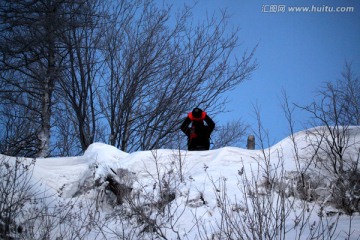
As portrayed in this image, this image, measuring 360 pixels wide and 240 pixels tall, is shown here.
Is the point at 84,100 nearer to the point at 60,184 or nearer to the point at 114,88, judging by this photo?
the point at 114,88

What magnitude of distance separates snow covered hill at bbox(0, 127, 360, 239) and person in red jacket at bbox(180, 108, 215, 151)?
0.58 m

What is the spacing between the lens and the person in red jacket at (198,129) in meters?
6.05

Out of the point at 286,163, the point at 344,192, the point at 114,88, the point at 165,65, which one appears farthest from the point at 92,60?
the point at 344,192

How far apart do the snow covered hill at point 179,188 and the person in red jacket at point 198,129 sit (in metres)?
0.58

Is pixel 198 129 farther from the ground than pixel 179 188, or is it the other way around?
pixel 198 129

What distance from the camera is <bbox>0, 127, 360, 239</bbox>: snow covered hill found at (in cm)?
327

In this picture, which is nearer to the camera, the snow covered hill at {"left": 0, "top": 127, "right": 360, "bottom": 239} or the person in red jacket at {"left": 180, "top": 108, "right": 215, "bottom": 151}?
the snow covered hill at {"left": 0, "top": 127, "right": 360, "bottom": 239}

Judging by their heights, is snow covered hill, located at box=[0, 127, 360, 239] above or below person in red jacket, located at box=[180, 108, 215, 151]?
below

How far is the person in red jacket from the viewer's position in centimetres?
605

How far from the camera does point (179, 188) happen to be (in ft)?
14.0

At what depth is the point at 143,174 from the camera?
5.11 meters

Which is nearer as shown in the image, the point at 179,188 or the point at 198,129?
the point at 179,188

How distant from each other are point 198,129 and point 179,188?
2.09m

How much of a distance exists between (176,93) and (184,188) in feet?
15.5
